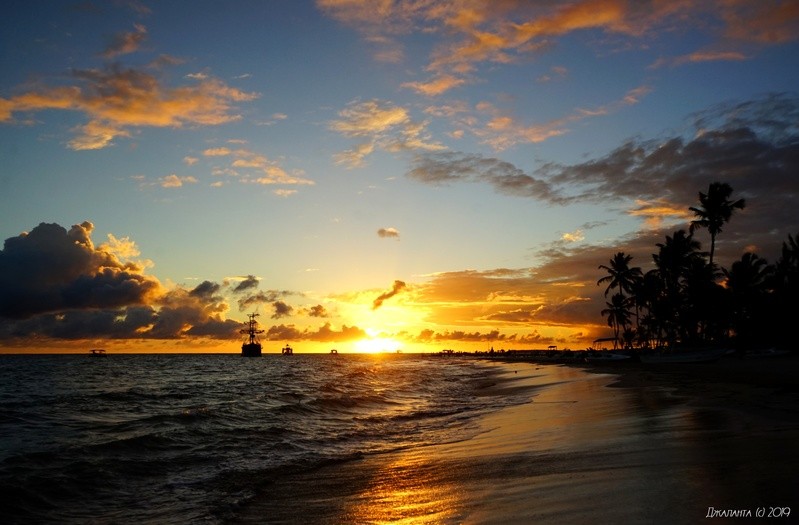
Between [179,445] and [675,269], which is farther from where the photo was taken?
[675,269]

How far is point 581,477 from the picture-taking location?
9531 mm

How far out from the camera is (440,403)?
32.8 metres

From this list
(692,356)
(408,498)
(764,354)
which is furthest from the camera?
(764,354)

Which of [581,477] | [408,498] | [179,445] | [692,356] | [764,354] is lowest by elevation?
[764,354]

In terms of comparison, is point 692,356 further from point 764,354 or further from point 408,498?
point 408,498

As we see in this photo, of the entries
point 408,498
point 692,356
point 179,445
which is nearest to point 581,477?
point 408,498

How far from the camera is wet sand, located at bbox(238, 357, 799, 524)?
7.32 m

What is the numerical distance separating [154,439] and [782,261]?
81474mm

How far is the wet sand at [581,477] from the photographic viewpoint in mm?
7316

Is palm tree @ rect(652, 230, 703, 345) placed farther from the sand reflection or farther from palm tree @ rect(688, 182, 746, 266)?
the sand reflection

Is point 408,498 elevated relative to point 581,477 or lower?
lower

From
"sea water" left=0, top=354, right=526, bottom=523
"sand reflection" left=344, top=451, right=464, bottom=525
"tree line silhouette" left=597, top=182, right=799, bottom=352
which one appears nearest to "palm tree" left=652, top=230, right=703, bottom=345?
"tree line silhouette" left=597, top=182, right=799, bottom=352

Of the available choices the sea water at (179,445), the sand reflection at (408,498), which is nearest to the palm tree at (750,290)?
the sea water at (179,445)

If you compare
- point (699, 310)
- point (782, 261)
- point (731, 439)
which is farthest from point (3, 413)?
point (782, 261)
